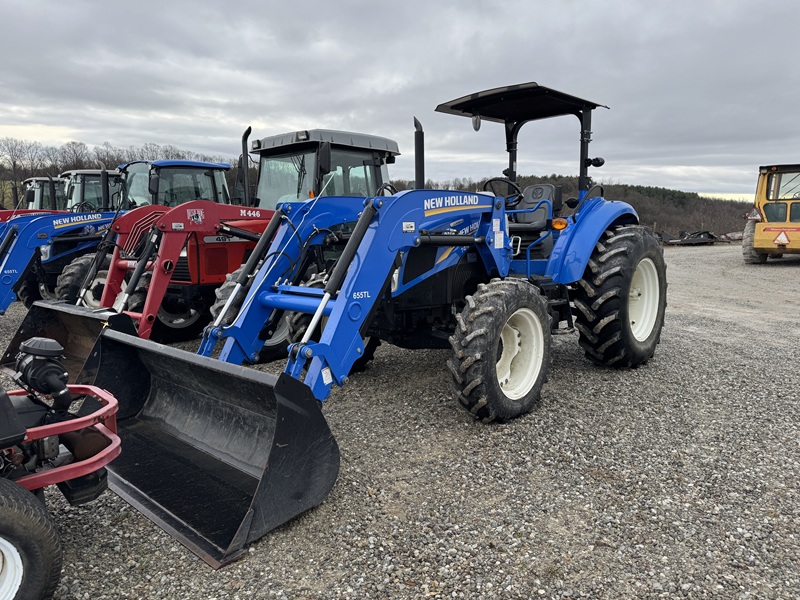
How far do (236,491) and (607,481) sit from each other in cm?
208

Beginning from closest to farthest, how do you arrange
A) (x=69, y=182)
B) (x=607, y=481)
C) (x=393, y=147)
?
(x=607, y=481), (x=393, y=147), (x=69, y=182)

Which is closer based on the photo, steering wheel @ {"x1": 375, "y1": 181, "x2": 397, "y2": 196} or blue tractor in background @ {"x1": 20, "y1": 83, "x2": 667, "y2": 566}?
blue tractor in background @ {"x1": 20, "y1": 83, "x2": 667, "y2": 566}

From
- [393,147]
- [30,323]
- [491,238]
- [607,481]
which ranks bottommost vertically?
[607,481]

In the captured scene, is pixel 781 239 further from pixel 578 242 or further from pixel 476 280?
pixel 476 280

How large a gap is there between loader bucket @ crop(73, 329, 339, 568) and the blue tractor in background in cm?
1

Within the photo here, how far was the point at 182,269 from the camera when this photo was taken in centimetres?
678

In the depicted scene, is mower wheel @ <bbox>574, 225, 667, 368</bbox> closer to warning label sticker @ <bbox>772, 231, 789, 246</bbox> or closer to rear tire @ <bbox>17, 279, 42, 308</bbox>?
rear tire @ <bbox>17, 279, 42, 308</bbox>

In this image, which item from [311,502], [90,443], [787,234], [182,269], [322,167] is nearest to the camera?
[90,443]

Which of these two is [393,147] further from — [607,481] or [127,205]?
[607,481]

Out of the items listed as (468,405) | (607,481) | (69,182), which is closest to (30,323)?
(468,405)

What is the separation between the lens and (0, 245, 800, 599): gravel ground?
2609 mm

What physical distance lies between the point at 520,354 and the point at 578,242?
124 cm

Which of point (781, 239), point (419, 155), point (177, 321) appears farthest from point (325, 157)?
point (781, 239)

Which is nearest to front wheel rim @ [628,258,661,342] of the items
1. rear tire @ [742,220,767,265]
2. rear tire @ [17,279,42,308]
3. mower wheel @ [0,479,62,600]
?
mower wheel @ [0,479,62,600]
